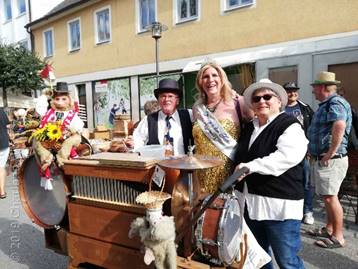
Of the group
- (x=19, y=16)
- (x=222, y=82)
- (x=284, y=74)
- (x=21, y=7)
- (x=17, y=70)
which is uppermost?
(x=21, y=7)

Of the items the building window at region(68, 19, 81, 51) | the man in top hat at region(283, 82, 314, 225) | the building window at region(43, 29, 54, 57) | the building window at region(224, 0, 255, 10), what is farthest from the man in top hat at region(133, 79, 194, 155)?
the building window at region(43, 29, 54, 57)

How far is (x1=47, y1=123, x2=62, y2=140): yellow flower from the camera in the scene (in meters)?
2.68

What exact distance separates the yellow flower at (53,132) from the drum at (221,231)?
1407 millimetres

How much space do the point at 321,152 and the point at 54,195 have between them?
256cm

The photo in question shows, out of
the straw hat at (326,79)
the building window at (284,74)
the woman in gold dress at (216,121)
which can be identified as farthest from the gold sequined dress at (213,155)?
the building window at (284,74)

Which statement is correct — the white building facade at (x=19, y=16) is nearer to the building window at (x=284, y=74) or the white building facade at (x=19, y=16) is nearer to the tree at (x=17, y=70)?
the tree at (x=17, y=70)

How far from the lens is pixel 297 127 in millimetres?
2010

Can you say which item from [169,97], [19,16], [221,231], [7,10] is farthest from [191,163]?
[7,10]

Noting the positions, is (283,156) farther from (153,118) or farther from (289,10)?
(289,10)

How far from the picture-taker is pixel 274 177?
2.03 m

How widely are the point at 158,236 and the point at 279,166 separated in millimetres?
776

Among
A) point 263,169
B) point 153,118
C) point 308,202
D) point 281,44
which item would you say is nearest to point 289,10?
point 281,44

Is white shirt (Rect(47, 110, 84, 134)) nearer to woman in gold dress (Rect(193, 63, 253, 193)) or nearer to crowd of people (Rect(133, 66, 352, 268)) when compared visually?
crowd of people (Rect(133, 66, 352, 268))

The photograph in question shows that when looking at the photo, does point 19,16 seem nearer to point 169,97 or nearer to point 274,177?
point 169,97
